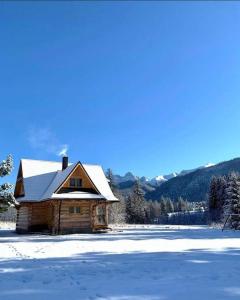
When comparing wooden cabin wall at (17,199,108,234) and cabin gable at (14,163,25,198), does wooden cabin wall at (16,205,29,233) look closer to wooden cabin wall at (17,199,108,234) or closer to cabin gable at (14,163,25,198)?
wooden cabin wall at (17,199,108,234)

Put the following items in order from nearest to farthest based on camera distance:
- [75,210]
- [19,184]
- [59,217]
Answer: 1. [59,217]
2. [75,210]
3. [19,184]

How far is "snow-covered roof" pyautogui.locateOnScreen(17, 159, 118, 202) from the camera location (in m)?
34.1

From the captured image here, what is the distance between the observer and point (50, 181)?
37.5 meters

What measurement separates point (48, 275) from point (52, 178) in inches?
1101

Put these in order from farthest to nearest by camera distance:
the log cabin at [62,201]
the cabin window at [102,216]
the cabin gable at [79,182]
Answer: the cabin window at [102,216]
the cabin gable at [79,182]
the log cabin at [62,201]

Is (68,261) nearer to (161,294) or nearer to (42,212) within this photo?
(161,294)

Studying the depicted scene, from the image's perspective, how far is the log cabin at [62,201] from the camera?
110 ft

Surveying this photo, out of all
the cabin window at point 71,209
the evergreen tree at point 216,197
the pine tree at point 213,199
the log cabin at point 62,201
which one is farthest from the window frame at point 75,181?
the pine tree at point 213,199

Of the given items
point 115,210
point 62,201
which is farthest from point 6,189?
point 115,210

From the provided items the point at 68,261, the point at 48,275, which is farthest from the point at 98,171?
the point at 48,275

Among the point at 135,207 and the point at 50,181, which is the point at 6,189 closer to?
the point at 50,181

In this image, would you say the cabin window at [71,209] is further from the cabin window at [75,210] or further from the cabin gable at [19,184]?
the cabin gable at [19,184]

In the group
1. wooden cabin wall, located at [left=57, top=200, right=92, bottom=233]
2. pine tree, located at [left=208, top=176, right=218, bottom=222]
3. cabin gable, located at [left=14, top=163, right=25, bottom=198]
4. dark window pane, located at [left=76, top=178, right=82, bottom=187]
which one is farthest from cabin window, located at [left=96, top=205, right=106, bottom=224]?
pine tree, located at [left=208, top=176, right=218, bottom=222]

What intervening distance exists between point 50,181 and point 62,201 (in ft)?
14.9
